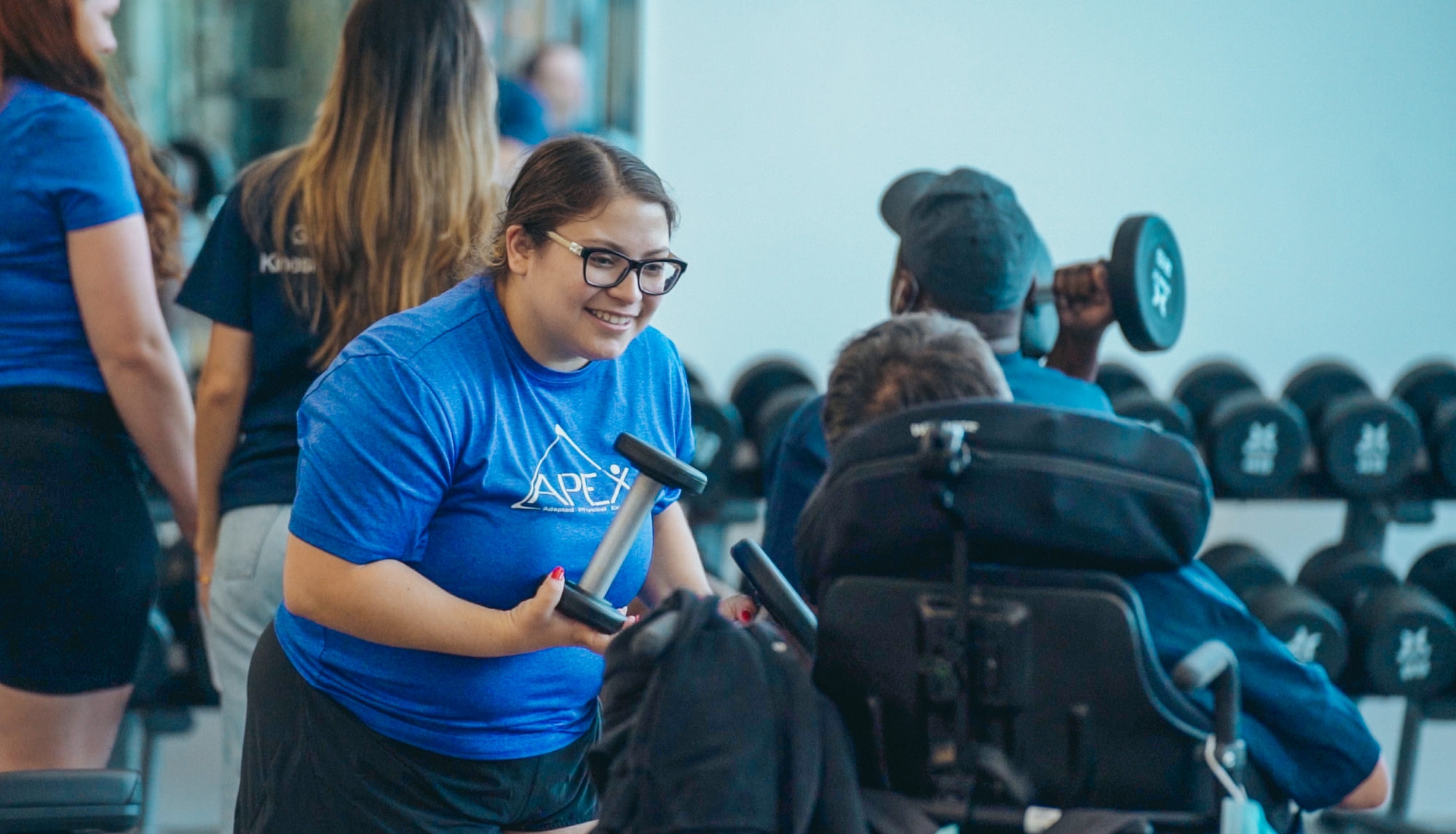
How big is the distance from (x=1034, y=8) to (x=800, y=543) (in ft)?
10.3

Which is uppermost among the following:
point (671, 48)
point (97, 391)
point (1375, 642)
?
point (671, 48)

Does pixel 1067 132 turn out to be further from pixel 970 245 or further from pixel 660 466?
pixel 660 466

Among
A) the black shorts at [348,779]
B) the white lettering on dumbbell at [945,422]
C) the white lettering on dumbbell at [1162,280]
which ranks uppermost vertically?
the white lettering on dumbbell at [1162,280]

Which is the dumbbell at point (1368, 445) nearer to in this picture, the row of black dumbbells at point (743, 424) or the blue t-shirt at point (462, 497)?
the row of black dumbbells at point (743, 424)

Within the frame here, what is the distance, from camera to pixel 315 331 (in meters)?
1.81

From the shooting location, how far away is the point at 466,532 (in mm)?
1344

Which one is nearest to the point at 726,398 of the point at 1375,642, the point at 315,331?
the point at 1375,642

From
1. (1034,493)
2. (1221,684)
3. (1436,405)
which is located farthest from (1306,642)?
(1034,493)

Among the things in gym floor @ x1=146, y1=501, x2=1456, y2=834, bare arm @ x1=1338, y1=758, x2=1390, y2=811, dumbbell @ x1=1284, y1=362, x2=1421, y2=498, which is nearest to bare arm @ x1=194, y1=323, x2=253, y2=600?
bare arm @ x1=1338, y1=758, x2=1390, y2=811

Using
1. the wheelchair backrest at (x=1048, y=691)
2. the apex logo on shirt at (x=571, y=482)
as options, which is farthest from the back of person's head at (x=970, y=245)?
the wheelchair backrest at (x=1048, y=691)

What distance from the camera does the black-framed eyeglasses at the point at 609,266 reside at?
1334 mm

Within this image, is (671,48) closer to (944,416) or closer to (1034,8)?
(1034,8)

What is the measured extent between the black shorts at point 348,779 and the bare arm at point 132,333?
1.75 ft

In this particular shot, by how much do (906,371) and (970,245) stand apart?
608mm
